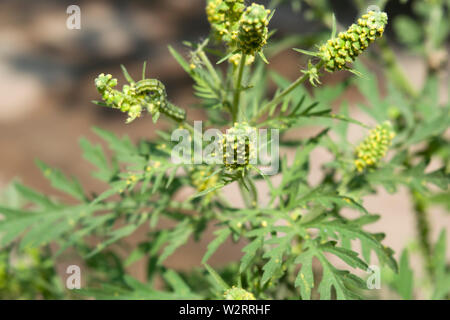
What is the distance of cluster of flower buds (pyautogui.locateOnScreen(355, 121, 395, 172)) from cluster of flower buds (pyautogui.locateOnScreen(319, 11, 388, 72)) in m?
0.52

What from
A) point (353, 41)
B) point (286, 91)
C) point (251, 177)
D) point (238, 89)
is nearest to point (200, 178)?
point (251, 177)

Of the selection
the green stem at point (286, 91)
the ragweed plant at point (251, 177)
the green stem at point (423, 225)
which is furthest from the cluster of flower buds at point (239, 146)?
the green stem at point (423, 225)

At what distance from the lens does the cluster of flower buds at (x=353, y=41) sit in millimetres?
1224

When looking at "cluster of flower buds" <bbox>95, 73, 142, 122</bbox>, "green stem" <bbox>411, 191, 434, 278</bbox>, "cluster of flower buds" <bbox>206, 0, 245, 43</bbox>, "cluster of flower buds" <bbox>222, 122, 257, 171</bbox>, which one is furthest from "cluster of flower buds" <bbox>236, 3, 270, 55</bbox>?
"green stem" <bbox>411, 191, 434, 278</bbox>

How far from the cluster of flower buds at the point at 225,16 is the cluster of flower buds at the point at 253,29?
112mm

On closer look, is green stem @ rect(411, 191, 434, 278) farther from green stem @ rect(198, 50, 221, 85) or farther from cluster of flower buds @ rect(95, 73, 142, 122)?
cluster of flower buds @ rect(95, 73, 142, 122)

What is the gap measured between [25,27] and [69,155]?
209cm

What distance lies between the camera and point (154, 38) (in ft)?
18.9

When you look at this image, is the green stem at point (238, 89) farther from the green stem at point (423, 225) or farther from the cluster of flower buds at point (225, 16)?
the green stem at point (423, 225)

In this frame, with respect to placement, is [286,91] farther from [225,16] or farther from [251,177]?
[251,177]

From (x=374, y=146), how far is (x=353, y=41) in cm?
60

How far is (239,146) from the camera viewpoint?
1.28 metres

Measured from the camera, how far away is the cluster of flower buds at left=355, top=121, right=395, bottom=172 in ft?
5.61
